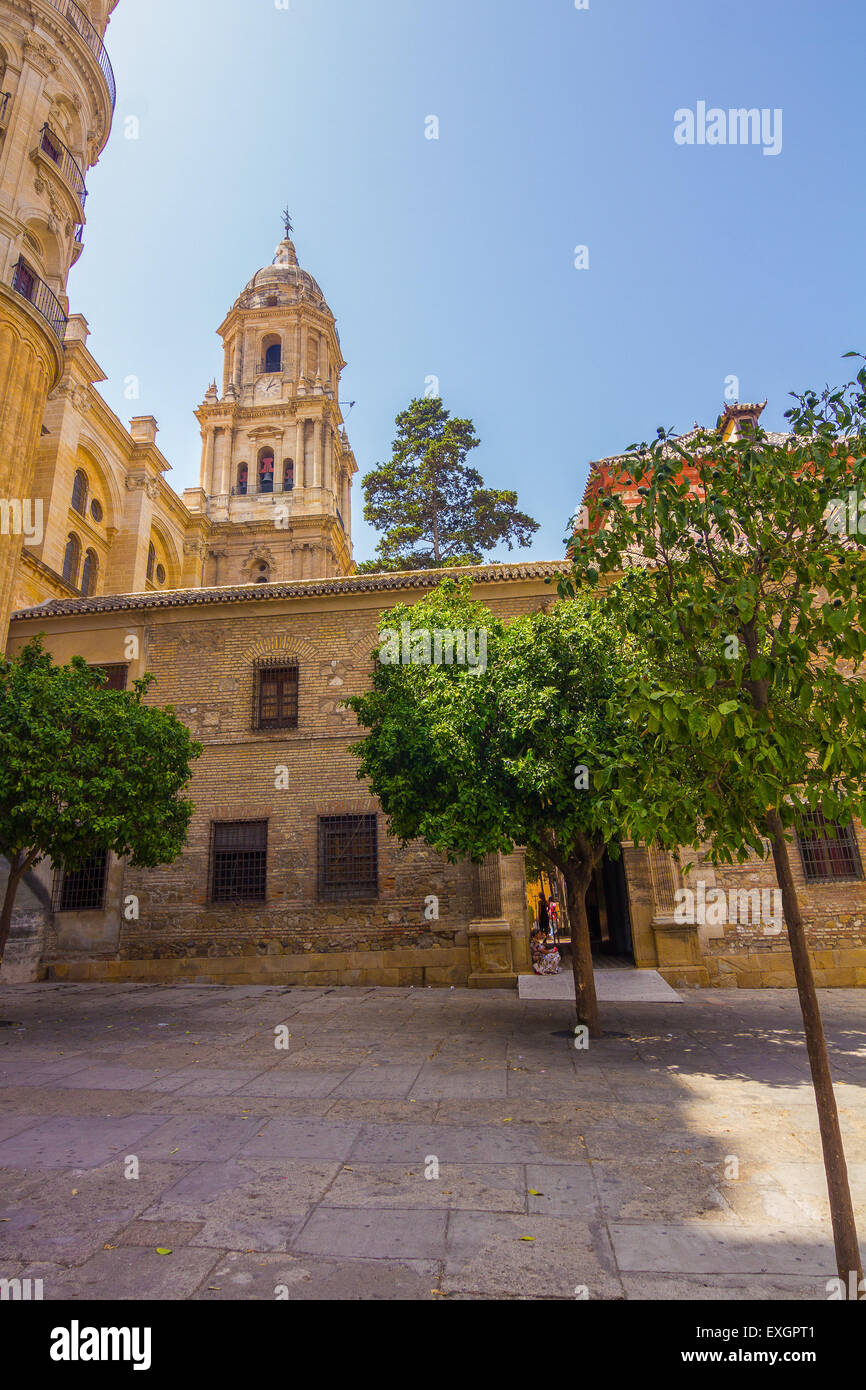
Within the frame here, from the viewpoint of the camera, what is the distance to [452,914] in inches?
563

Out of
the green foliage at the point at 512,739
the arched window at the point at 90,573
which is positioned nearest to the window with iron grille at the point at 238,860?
the green foliage at the point at 512,739

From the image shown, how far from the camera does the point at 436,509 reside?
2984cm

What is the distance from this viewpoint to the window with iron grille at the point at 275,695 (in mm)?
15820

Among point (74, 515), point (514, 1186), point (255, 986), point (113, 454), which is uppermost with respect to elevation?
point (113, 454)

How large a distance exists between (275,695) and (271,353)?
34.0m

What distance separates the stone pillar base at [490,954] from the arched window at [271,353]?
38.2 metres

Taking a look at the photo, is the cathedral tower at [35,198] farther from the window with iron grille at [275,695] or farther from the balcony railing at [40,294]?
the window with iron grille at [275,695]

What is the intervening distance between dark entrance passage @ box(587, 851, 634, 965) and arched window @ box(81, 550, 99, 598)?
21017 mm

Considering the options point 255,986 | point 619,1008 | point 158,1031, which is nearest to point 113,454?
point 255,986

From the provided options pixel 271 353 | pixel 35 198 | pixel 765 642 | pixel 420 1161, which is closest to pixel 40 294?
pixel 35 198

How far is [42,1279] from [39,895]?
1344 centimetres

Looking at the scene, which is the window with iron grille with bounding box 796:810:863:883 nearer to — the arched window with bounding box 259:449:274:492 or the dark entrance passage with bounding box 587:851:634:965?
the dark entrance passage with bounding box 587:851:634:965

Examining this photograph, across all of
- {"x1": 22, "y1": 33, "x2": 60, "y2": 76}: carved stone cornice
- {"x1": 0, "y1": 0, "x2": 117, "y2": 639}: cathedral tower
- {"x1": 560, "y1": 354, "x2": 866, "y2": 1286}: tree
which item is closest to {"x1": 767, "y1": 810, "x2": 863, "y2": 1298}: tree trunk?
{"x1": 560, "y1": 354, "x2": 866, "y2": 1286}: tree

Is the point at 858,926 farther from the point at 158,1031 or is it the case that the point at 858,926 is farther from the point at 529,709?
the point at 158,1031
